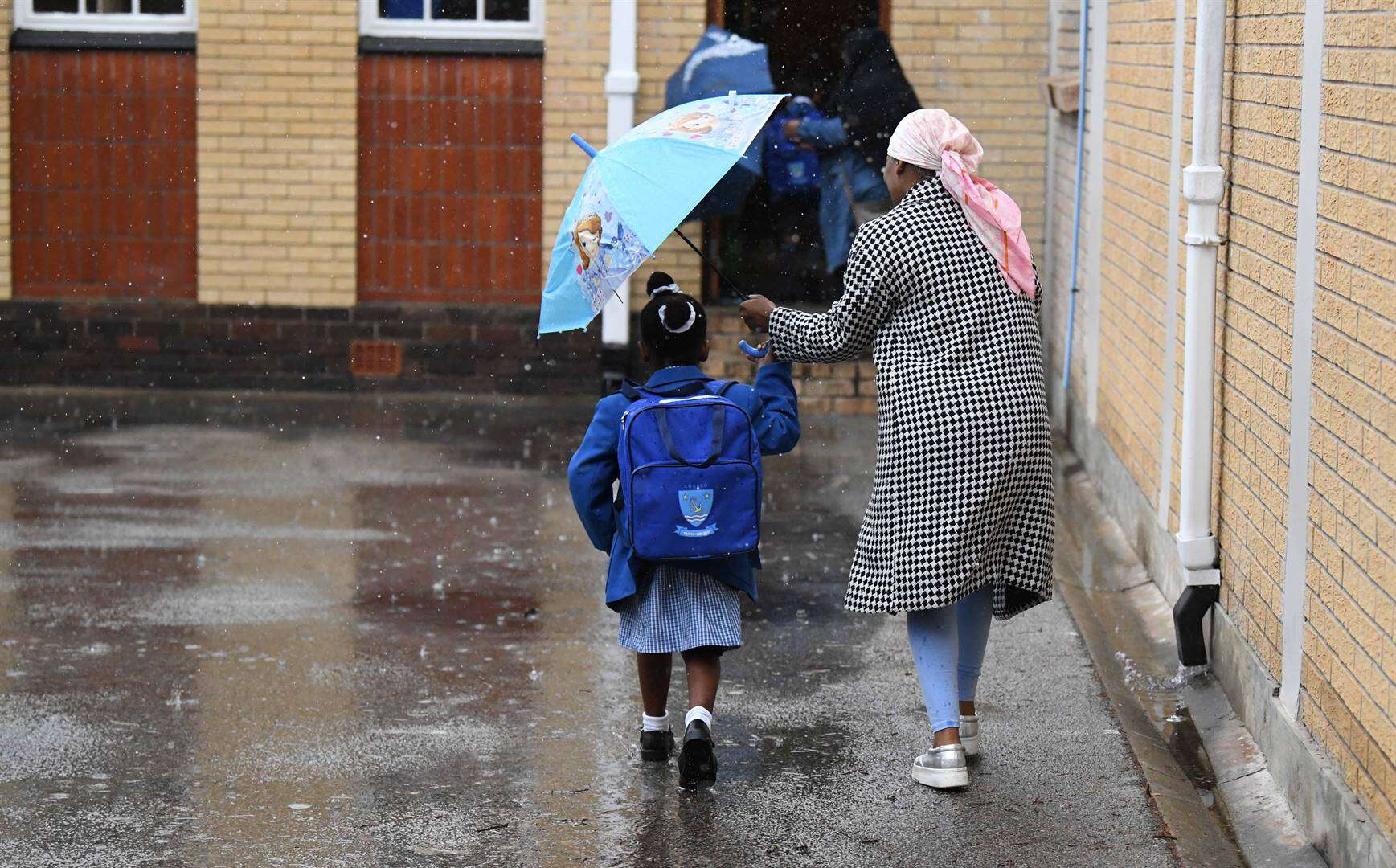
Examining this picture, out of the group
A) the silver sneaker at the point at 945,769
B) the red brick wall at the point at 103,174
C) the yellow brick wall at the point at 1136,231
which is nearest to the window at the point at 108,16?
the red brick wall at the point at 103,174

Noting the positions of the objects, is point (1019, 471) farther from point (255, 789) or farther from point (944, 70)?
point (944, 70)

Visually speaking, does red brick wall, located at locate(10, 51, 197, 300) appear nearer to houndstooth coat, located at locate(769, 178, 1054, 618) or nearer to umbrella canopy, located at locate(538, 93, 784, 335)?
umbrella canopy, located at locate(538, 93, 784, 335)

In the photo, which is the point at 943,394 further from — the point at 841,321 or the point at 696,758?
the point at 696,758

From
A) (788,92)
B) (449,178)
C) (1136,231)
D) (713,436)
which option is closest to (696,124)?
(713,436)

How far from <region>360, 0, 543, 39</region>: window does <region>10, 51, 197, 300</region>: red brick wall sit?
1.26 meters

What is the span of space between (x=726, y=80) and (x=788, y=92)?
591mm

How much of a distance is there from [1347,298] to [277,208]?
30.4 ft

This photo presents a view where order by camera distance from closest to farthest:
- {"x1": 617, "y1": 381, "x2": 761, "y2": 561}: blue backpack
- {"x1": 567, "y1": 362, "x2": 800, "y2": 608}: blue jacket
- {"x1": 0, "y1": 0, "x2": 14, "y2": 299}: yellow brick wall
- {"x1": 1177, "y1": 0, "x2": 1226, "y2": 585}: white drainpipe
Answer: {"x1": 617, "y1": 381, "x2": 761, "y2": 561}: blue backpack < {"x1": 567, "y1": 362, "x2": 800, "y2": 608}: blue jacket < {"x1": 1177, "y1": 0, "x2": 1226, "y2": 585}: white drainpipe < {"x1": 0, "y1": 0, "x2": 14, "y2": 299}: yellow brick wall

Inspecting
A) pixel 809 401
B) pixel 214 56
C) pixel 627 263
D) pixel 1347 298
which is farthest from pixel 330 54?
pixel 1347 298

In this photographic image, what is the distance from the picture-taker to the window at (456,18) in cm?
1284

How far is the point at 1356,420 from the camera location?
179 inches

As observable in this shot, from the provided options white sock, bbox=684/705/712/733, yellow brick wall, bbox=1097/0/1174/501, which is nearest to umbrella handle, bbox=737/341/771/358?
white sock, bbox=684/705/712/733

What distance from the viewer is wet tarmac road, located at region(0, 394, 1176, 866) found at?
5.08 meters

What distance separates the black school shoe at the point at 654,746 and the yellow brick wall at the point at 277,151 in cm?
768
